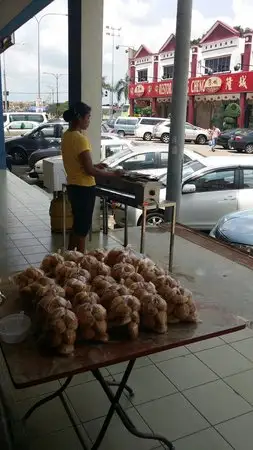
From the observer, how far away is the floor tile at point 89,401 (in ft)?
7.71

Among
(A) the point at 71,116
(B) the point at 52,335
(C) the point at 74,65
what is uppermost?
(C) the point at 74,65

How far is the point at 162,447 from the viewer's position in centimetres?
212

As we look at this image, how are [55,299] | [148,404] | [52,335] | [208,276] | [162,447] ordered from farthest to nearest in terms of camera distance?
[208,276] < [148,404] < [162,447] < [55,299] < [52,335]

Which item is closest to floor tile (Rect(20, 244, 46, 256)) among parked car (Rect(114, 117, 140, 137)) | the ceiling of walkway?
the ceiling of walkway

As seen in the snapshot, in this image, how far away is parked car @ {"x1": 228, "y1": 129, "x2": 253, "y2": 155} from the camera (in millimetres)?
21344

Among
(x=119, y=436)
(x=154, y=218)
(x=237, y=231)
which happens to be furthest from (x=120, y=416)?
(x=154, y=218)

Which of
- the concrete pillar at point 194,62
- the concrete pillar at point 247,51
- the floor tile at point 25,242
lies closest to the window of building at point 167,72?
the concrete pillar at point 194,62

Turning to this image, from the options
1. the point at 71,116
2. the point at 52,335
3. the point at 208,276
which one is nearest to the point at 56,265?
the point at 52,335

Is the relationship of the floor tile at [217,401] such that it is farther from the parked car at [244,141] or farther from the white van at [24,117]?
the parked car at [244,141]

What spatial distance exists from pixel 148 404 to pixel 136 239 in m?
3.45

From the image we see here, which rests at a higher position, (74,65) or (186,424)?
(74,65)

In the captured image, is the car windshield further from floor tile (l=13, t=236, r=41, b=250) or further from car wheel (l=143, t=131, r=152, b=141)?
car wheel (l=143, t=131, r=152, b=141)

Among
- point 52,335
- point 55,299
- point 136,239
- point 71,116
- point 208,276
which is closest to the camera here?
point 52,335

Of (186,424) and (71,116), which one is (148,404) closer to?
(186,424)
